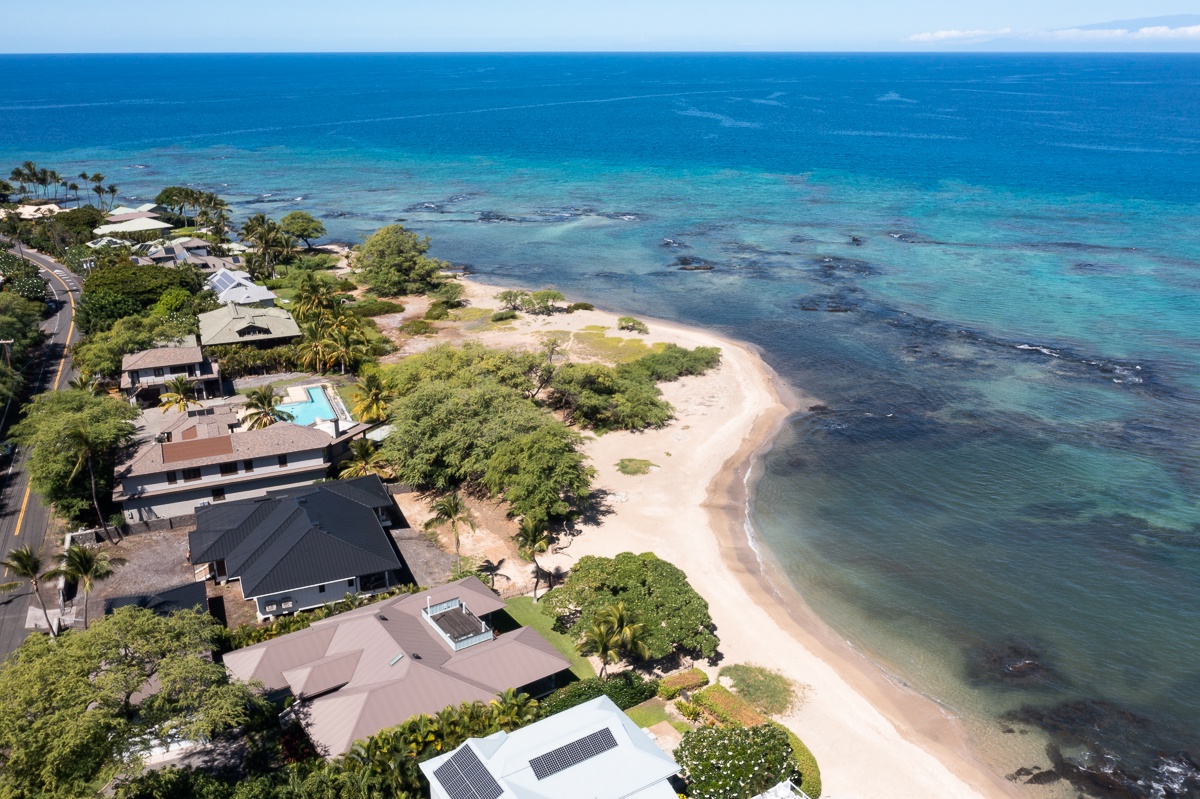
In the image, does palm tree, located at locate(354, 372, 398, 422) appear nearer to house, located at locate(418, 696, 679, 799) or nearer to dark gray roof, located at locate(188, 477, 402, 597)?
dark gray roof, located at locate(188, 477, 402, 597)

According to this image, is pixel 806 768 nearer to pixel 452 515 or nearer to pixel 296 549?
pixel 452 515

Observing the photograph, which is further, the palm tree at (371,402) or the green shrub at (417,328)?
the green shrub at (417,328)

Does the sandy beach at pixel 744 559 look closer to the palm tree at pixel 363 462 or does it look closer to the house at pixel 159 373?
the palm tree at pixel 363 462

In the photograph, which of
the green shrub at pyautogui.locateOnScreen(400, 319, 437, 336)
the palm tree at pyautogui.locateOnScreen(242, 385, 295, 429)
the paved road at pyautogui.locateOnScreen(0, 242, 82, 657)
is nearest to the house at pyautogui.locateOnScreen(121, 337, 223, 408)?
the paved road at pyautogui.locateOnScreen(0, 242, 82, 657)

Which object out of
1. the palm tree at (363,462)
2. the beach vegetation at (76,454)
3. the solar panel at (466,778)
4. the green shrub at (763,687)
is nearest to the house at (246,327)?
the beach vegetation at (76,454)

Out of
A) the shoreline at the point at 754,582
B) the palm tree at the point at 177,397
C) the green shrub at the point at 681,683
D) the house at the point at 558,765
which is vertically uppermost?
the palm tree at the point at 177,397

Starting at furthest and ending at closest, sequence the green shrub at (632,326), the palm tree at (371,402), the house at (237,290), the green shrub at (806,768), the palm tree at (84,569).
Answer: the green shrub at (632,326)
the house at (237,290)
the palm tree at (371,402)
the palm tree at (84,569)
the green shrub at (806,768)
